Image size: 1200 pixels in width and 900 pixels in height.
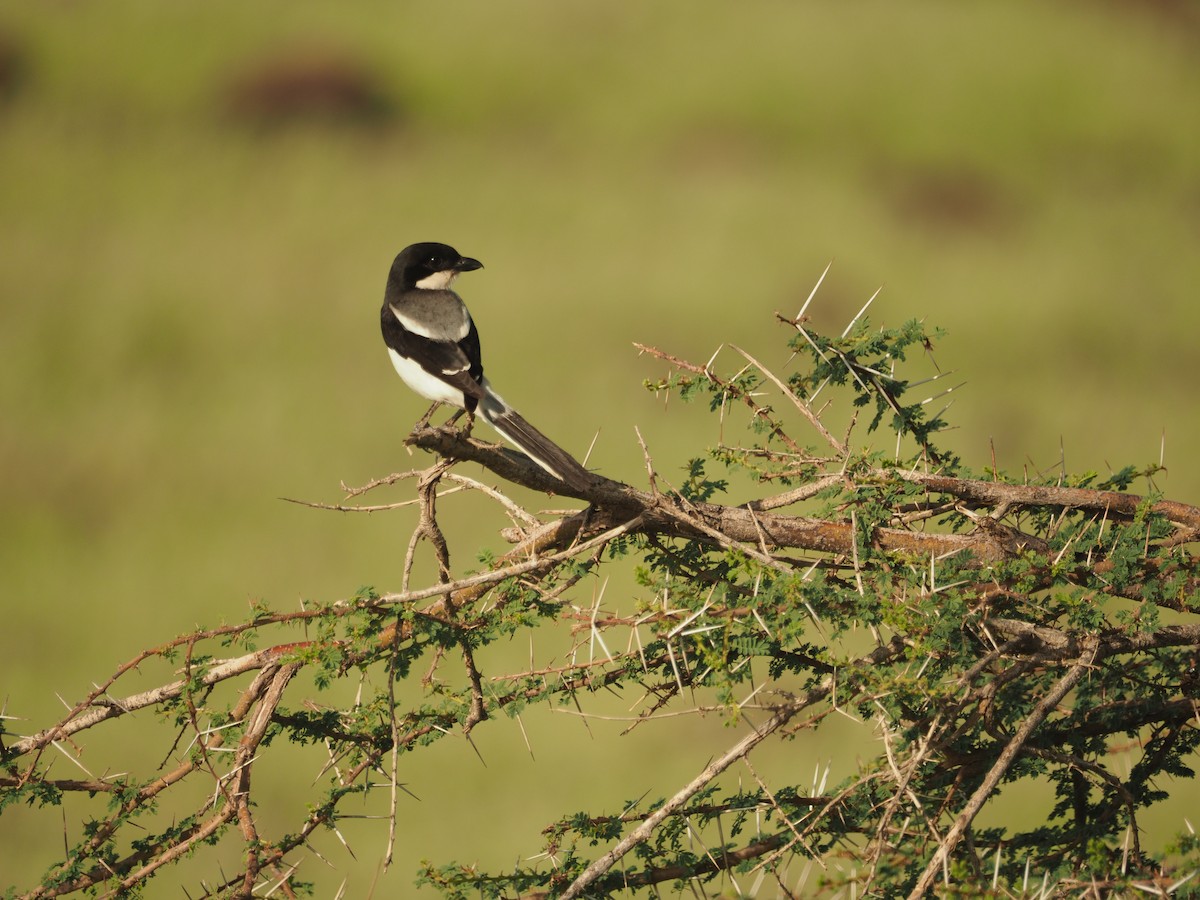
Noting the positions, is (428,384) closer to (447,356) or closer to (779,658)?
(447,356)

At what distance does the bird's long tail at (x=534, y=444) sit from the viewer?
10.5 feet

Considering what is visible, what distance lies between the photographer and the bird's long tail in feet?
10.5

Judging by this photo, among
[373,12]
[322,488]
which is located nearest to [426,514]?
[322,488]

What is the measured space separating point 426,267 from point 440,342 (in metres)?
0.97

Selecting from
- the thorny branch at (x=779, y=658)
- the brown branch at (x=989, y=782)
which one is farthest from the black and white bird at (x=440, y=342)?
the brown branch at (x=989, y=782)

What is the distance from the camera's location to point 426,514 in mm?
3227

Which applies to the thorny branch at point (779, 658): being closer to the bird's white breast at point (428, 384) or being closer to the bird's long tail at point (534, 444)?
the bird's long tail at point (534, 444)

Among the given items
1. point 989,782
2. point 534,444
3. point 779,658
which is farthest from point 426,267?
point 989,782

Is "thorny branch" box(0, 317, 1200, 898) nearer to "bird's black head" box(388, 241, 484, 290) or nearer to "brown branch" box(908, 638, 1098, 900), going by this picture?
"brown branch" box(908, 638, 1098, 900)

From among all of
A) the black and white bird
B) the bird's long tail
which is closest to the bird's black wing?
the black and white bird

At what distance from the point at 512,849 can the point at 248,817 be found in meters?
7.13

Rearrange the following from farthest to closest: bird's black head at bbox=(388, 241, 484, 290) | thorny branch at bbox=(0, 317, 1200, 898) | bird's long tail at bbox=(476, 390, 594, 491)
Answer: bird's black head at bbox=(388, 241, 484, 290) → bird's long tail at bbox=(476, 390, 594, 491) → thorny branch at bbox=(0, 317, 1200, 898)

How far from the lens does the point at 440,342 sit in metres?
4.79

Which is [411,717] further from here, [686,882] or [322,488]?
[322,488]
